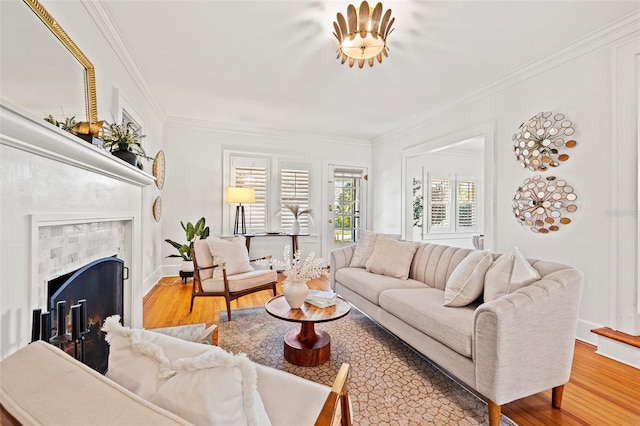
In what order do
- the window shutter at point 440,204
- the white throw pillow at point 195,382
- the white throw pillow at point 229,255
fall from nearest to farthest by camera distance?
the white throw pillow at point 195,382
the white throw pillow at point 229,255
the window shutter at point 440,204

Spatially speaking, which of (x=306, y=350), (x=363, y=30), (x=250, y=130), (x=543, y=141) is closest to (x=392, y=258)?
(x=306, y=350)

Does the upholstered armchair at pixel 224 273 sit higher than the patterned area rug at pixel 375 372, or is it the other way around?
the upholstered armchair at pixel 224 273

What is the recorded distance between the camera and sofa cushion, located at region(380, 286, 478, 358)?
1.78 m

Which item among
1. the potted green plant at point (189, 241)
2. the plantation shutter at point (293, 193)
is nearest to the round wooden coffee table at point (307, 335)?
the potted green plant at point (189, 241)

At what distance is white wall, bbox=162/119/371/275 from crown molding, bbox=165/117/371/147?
0.02 meters

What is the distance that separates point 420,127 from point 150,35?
3.88 m

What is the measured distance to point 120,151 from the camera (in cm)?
212

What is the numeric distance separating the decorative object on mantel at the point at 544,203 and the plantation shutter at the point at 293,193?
11.5ft

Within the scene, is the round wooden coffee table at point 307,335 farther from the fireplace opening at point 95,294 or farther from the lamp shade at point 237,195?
the lamp shade at point 237,195

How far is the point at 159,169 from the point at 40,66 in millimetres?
3152

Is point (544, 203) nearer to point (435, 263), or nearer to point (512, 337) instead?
point (435, 263)

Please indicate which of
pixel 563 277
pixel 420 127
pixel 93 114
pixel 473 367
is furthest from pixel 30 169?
pixel 420 127

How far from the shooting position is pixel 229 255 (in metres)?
3.43

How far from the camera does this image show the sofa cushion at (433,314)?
5.85ft
